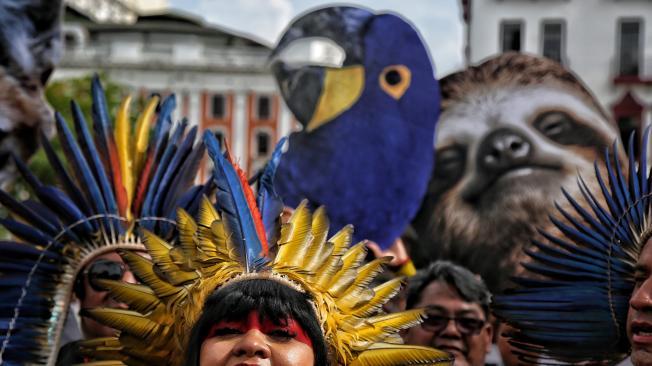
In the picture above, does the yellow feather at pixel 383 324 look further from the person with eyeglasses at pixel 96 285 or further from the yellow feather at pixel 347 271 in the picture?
the person with eyeglasses at pixel 96 285

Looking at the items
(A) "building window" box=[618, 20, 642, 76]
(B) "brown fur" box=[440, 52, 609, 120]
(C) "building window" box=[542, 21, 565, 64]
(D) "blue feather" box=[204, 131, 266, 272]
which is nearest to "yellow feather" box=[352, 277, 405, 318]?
(D) "blue feather" box=[204, 131, 266, 272]

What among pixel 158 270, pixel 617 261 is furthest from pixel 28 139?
pixel 617 261

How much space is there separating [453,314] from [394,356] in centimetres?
150

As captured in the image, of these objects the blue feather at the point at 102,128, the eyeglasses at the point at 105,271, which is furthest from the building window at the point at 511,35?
the eyeglasses at the point at 105,271

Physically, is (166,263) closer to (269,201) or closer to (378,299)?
(269,201)

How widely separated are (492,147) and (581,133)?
541 millimetres

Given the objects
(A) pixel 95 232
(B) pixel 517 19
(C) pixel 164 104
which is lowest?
(B) pixel 517 19

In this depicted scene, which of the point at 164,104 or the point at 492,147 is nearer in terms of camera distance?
the point at 164,104

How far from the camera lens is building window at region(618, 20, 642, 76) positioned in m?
27.0

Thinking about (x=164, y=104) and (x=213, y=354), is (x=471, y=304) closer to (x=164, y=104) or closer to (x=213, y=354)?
(x=164, y=104)

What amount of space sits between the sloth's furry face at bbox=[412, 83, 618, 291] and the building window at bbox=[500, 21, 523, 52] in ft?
62.4

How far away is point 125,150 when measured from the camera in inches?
183

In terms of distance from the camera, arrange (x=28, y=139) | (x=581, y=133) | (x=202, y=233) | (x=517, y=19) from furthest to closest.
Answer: (x=517, y=19)
(x=581, y=133)
(x=28, y=139)
(x=202, y=233)

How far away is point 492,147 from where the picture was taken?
7.55 metres
